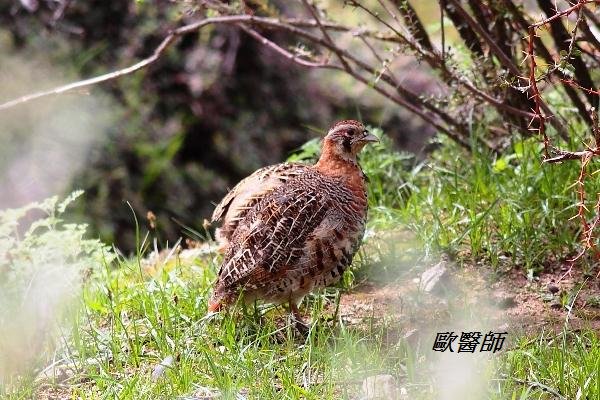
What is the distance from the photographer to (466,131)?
226 inches

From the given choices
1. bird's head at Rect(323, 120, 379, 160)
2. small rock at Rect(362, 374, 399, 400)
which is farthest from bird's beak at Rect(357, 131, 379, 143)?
small rock at Rect(362, 374, 399, 400)

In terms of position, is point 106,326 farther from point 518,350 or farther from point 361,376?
point 518,350

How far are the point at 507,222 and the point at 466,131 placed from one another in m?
0.96

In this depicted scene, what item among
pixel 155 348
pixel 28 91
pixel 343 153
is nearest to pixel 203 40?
pixel 28 91

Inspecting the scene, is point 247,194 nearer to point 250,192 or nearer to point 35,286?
point 250,192

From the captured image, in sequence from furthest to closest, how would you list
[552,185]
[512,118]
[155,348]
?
[512,118], [552,185], [155,348]

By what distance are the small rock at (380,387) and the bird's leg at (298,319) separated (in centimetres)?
58

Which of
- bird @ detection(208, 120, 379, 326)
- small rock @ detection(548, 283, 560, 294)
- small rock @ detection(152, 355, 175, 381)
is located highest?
bird @ detection(208, 120, 379, 326)

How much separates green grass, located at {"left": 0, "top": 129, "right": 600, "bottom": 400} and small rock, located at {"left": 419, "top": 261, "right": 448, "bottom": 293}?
18cm

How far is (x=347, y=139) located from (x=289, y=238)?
2.06ft

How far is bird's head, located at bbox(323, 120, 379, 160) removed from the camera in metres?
4.66

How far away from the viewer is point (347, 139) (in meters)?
4.67

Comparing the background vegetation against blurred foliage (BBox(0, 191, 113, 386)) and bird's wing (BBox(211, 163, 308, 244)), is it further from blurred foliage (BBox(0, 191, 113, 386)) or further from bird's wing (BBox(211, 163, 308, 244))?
bird's wing (BBox(211, 163, 308, 244))

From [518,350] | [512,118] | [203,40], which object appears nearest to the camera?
[518,350]
